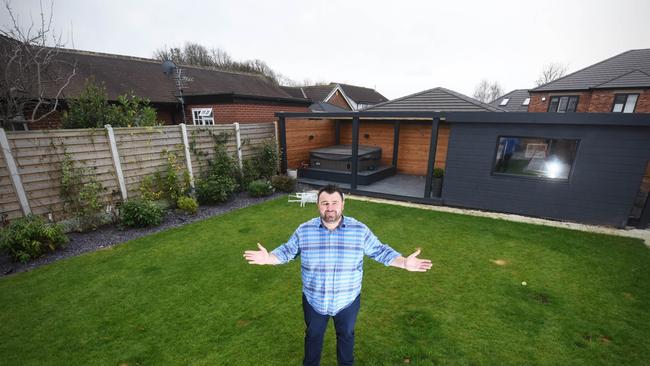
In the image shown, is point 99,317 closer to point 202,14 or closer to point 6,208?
point 6,208

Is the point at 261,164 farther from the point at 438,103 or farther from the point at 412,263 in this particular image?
the point at 412,263

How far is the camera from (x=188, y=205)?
21.7ft

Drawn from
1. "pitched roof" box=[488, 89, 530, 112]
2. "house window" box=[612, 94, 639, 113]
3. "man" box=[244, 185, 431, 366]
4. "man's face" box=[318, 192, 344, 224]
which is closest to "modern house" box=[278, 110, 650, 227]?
"man" box=[244, 185, 431, 366]

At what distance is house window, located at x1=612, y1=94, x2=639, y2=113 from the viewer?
1589cm

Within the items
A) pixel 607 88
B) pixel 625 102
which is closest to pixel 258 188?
pixel 607 88

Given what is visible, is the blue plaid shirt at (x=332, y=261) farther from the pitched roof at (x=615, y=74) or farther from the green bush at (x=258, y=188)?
the pitched roof at (x=615, y=74)

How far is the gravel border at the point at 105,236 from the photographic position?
173 inches

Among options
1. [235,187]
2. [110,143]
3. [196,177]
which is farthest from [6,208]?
[235,187]

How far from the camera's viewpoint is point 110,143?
5.72m

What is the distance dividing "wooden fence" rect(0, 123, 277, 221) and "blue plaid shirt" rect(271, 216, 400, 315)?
614 centimetres

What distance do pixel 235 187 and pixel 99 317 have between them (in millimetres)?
5244

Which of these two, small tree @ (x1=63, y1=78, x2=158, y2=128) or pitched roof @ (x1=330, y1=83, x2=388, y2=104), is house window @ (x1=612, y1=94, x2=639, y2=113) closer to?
pitched roof @ (x1=330, y1=83, x2=388, y2=104)

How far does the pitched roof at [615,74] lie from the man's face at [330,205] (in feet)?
78.9

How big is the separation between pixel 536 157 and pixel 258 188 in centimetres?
790
